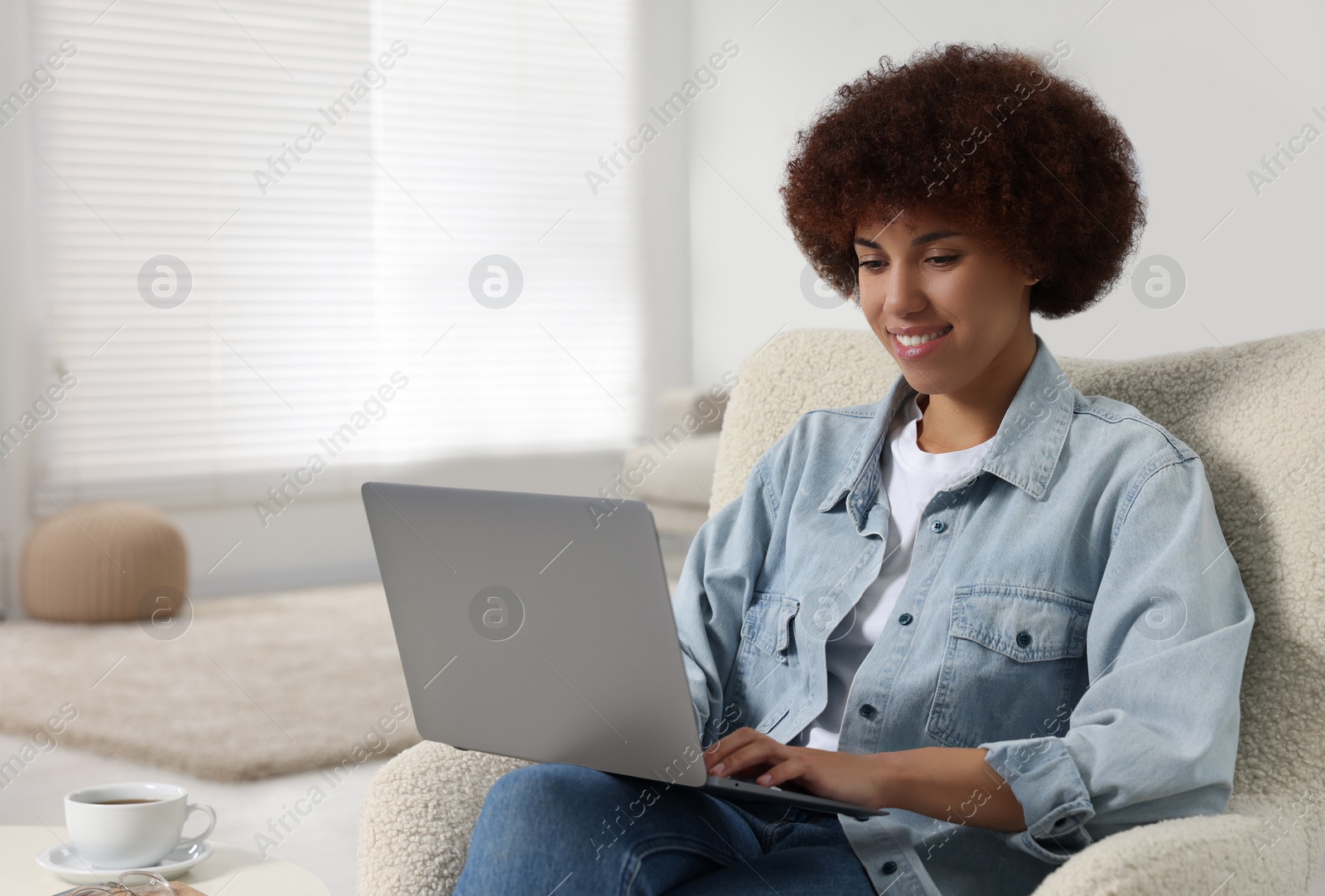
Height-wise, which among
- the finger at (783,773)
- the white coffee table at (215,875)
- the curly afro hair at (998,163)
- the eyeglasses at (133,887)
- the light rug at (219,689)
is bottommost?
the light rug at (219,689)

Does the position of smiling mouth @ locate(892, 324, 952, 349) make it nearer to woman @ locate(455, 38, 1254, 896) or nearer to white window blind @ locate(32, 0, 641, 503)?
woman @ locate(455, 38, 1254, 896)

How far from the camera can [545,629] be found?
0.92 metres

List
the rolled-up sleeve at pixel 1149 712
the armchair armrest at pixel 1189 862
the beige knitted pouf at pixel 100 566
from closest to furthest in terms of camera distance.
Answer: the armchair armrest at pixel 1189 862 → the rolled-up sleeve at pixel 1149 712 → the beige knitted pouf at pixel 100 566

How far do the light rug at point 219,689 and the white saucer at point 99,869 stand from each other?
4.87ft

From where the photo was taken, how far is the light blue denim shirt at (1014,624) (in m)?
0.97

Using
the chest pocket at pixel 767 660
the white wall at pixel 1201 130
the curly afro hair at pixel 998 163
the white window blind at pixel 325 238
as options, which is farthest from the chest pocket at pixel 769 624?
the white window blind at pixel 325 238

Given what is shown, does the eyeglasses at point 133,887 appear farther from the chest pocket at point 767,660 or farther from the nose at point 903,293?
the nose at point 903,293

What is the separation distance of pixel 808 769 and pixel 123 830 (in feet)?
1.87

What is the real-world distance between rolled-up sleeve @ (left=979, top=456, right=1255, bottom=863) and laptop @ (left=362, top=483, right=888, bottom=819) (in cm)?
16

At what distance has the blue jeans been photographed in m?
0.96

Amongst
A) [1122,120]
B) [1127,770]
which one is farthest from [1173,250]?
[1127,770]

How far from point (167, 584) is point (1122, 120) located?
122 inches

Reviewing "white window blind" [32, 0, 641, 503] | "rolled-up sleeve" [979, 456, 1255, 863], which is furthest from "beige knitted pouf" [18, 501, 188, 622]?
"rolled-up sleeve" [979, 456, 1255, 863]

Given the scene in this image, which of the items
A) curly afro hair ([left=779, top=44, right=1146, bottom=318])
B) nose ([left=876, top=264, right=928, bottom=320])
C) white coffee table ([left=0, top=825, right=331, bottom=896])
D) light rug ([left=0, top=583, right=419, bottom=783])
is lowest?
light rug ([left=0, top=583, right=419, bottom=783])
